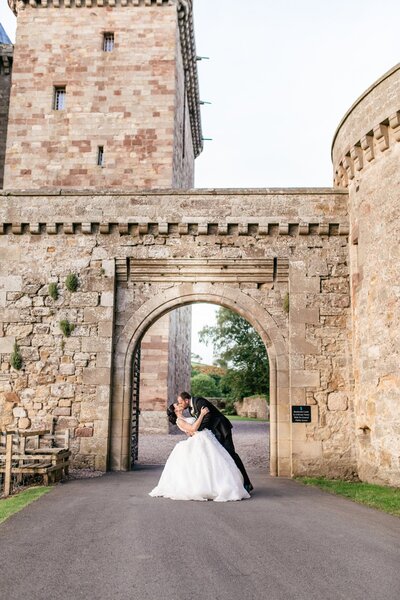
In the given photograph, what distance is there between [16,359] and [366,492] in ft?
22.9

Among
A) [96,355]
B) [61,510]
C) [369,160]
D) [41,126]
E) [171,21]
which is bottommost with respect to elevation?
[61,510]

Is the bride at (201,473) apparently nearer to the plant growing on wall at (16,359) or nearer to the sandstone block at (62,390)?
the sandstone block at (62,390)

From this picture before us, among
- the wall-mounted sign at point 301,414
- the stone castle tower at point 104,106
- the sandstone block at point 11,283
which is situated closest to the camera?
the wall-mounted sign at point 301,414

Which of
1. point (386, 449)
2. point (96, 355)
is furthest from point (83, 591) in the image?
point (96, 355)

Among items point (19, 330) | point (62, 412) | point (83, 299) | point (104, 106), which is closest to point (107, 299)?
point (83, 299)

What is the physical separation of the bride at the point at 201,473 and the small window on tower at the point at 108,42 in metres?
16.8

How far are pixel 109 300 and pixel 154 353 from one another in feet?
25.8

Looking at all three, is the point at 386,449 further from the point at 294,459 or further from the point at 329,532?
the point at 329,532

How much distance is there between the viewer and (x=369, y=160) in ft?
33.6

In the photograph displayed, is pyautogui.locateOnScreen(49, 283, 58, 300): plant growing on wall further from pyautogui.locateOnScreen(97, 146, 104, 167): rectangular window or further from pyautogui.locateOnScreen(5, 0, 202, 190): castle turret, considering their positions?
pyautogui.locateOnScreen(97, 146, 104, 167): rectangular window

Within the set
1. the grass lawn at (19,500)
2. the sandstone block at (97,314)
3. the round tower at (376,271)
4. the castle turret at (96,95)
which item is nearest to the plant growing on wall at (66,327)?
the sandstone block at (97,314)

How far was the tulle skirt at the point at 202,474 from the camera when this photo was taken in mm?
7492

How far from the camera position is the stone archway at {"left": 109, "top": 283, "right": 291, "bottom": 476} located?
1062 cm

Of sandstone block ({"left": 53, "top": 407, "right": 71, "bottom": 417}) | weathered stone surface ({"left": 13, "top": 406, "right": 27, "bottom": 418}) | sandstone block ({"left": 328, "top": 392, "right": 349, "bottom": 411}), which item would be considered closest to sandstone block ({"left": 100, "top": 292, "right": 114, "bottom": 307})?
sandstone block ({"left": 53, "top": 407, "right": 71, "bottom": 417})
